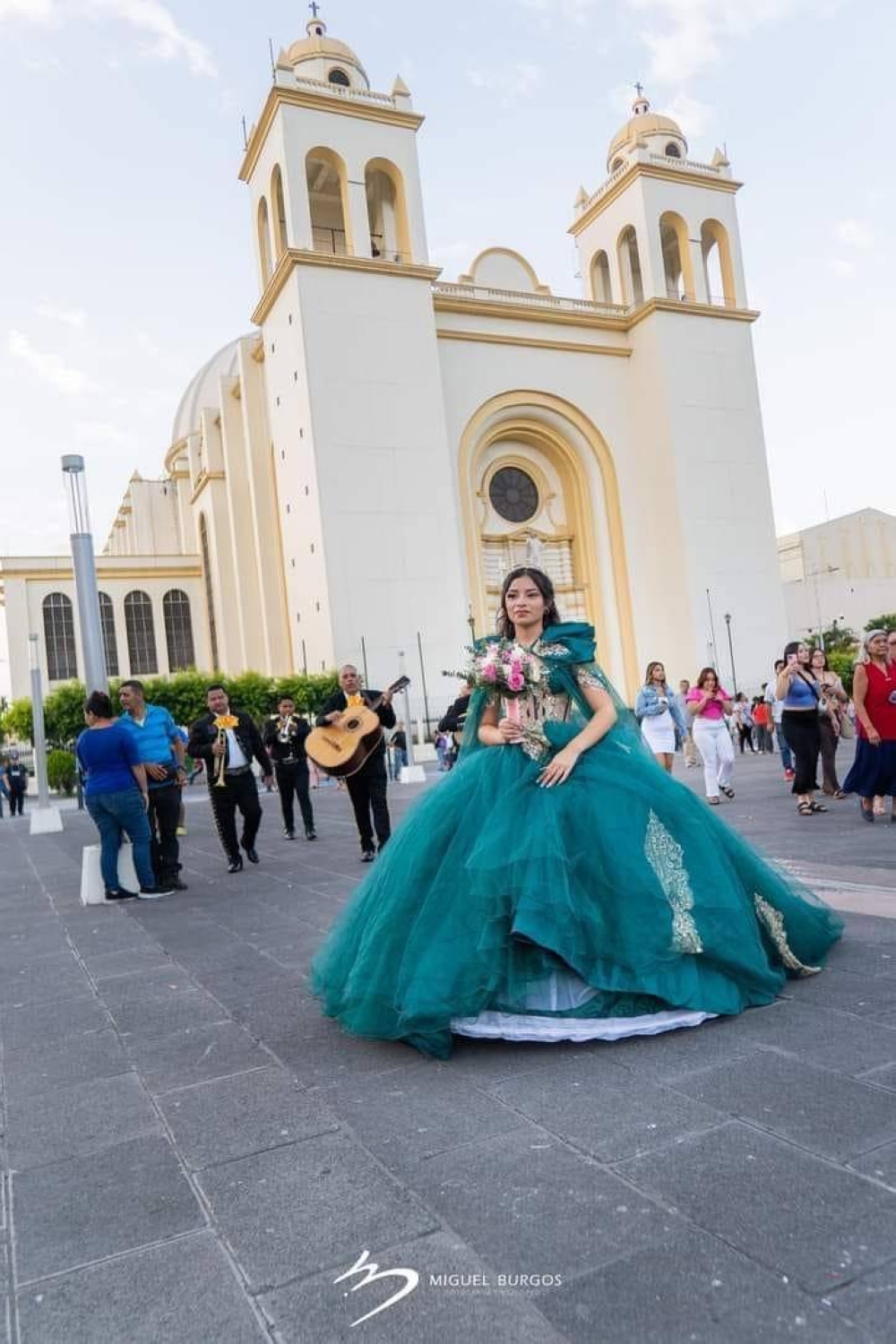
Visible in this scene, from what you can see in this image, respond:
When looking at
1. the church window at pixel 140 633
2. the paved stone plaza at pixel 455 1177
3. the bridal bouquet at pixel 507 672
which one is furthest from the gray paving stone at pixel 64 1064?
the church window at pixel 140 633

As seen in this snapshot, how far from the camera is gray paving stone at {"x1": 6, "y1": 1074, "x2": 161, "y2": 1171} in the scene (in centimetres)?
289

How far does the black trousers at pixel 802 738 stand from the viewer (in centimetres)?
957

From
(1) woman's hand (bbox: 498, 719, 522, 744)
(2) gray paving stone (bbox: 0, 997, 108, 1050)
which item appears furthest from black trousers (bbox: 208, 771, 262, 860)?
(1) woman's hand (bbox: 498, 719, 522, 744)

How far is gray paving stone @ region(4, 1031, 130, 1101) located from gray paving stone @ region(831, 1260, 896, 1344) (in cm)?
258

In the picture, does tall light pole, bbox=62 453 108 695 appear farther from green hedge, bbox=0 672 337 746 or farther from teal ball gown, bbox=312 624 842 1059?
green hedge, bbox=0 672 337 746

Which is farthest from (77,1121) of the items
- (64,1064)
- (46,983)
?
(46,983)

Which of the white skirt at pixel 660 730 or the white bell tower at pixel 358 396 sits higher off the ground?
the white bell tower at pixel 358 396

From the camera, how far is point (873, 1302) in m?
1.79

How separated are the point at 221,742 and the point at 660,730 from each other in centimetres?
516

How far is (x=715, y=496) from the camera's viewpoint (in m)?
39.3

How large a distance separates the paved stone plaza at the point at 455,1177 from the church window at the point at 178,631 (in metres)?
44.6

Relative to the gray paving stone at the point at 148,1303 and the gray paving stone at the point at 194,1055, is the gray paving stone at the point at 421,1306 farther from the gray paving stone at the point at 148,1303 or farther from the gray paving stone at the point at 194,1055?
the gray paving stone at the point at 194,1055

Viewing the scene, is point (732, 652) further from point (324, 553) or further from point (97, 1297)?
point (97, 1297)

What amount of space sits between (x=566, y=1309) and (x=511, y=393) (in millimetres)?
38731
